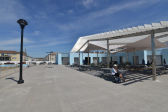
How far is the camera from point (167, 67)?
452 inches

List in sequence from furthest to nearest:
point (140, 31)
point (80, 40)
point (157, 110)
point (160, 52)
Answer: point (160, 52), point (80, 40), point (140, 31), point (157, 110)

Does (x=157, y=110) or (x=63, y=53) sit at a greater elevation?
(x=63, y=53)

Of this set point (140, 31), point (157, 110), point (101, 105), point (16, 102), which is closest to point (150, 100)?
point (157, 110)

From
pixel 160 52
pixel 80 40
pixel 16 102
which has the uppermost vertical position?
pixel 80 40

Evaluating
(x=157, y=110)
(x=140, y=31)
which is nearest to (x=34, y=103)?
(x=157, y=110)

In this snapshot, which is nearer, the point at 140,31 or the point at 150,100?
the point at 150,100

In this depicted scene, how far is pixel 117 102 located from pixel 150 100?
117 centimetres

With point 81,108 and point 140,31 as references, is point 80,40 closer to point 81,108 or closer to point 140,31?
point 140,31

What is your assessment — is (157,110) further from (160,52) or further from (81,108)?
(160,52)

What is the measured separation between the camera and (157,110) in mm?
2811

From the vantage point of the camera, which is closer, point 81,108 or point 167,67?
point 81,108

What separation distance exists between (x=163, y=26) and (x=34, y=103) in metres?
7.74

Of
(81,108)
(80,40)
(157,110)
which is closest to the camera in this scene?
(157,110)

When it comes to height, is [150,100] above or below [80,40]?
below
